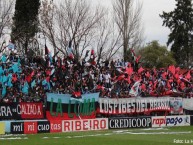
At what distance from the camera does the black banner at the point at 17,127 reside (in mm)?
28469

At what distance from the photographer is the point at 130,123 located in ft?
109

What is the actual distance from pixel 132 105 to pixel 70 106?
518 centimetres

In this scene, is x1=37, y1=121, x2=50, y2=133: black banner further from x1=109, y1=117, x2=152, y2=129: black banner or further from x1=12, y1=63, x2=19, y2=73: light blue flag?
x1=109, y1=117, x2=152, y2=129: black banner

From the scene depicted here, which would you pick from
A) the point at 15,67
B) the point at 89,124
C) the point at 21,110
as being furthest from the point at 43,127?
the point at 15,67

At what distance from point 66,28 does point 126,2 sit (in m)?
8.51

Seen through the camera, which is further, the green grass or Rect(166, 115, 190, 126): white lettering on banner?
Rect(166, 115, 190, 126): white lettering on banner

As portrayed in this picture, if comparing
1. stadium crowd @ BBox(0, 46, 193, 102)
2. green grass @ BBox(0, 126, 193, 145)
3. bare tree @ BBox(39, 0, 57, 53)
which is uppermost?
bare tree @ BBox(39, 0, 57, 53)

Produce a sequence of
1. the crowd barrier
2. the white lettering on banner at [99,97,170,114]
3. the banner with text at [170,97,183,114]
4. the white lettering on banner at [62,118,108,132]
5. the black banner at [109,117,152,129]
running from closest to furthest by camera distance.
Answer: the crowd barrier, the white lettering on banner at [62,118,108,132], the black banner at [109,117,152,129], the white lettering on banner at [99,97,170,114], the banner with text at [170,97,183,114]

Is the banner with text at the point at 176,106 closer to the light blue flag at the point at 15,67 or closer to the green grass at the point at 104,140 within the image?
the green grass at the point at 104,140

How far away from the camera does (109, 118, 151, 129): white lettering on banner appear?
108 ft

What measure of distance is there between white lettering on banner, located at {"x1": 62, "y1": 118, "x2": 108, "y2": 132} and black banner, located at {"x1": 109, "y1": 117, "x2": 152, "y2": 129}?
66cm

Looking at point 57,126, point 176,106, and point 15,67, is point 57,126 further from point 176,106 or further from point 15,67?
point 176,106

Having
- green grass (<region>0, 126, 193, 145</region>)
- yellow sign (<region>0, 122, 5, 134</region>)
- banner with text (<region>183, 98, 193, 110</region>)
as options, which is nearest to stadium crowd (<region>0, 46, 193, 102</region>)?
banner with text (<region>183, 98, 193, 110</region>)

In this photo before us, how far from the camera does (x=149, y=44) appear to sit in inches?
3408
